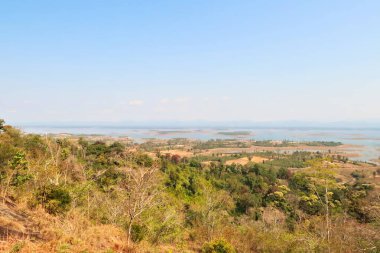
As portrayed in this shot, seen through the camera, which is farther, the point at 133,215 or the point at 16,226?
the point at 133,215

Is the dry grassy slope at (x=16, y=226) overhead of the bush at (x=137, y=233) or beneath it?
overhead

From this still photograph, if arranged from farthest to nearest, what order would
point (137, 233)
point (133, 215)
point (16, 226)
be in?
point (137, 233) → point (133, 215) → point (16, 226)

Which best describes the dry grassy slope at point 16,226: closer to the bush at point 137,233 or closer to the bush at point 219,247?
the bush at point 137,233

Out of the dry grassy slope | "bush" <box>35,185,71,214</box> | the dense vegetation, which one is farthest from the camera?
"bush" <box>35,185,71,214</box>

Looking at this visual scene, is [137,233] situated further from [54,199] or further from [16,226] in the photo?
[16,226]

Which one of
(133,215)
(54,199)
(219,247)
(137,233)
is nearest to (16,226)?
(54,199)

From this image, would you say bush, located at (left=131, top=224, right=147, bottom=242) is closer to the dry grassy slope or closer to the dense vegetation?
the dense vegetation

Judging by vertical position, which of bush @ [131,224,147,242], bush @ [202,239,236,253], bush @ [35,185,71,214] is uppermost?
bush @ [35,185,71,214]

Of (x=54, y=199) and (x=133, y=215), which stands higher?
(x=54, y=199)

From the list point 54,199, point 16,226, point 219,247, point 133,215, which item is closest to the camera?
Result: point 16,226

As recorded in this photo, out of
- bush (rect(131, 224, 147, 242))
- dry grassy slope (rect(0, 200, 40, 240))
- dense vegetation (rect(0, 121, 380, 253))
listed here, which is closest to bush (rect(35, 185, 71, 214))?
dense vegetation (rect(0, 121, 380, 253))

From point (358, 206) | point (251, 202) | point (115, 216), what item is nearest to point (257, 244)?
point (115, 216)

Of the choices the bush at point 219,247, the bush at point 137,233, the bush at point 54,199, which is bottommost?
the bush at point 219,247

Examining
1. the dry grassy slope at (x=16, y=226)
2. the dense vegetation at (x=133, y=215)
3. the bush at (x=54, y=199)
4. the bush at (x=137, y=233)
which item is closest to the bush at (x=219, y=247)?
the dense vegetation at (x=133, y=215)
